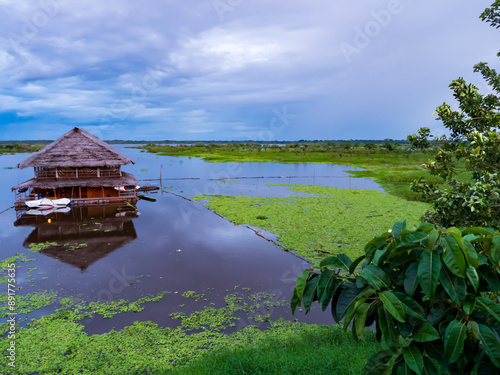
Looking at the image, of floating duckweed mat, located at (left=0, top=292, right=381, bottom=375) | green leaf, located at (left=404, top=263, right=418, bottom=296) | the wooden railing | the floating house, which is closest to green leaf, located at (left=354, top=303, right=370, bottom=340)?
green leaf, located at (left=404, top=263, right=418, bottom=296)

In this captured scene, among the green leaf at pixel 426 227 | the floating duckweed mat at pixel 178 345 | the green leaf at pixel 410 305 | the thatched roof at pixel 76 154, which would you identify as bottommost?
the floating duckweed mat at pixel 178 345

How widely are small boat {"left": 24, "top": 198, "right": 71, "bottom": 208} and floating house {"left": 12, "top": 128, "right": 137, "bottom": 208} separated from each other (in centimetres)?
76

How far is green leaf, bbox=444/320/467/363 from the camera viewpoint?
1680 mm

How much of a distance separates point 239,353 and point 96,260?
6.50 m

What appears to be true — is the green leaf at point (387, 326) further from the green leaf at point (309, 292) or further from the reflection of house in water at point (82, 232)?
the reflection of house in water at point (82, 232)

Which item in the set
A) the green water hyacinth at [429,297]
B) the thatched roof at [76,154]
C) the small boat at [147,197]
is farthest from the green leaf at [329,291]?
the small boat at [147,197]

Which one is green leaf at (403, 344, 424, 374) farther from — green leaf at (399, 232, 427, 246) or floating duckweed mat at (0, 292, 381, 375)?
floating duckweed mat at (0, 292, 381, 375)

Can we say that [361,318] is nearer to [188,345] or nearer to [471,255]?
[471,255]

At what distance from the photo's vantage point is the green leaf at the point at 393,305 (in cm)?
168

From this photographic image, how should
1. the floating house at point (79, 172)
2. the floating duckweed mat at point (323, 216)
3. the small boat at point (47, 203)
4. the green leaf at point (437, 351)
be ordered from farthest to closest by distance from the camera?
the floating house at point (79, 172), the small boat at point (47, 203), the floating duckweed mat at point (323, 216), the green leaf at point (437, 351)

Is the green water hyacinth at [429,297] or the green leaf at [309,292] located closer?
the green water hyacinth at [429,297]

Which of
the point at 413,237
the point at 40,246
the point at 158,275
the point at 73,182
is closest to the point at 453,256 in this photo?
the point at 413,237

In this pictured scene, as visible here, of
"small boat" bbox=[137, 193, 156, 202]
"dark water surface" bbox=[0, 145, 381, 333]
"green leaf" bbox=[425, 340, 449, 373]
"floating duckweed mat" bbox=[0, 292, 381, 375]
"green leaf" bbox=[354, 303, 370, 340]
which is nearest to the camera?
"green leaf" bbox=[354, 303, 370, 340]

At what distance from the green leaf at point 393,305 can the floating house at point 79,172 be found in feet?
59.2
